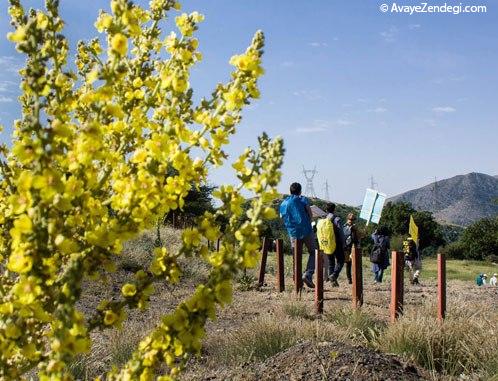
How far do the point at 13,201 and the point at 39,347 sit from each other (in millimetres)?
1020

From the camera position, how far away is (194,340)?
6.88 feet

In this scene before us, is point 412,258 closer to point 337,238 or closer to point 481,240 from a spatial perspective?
point 337,238

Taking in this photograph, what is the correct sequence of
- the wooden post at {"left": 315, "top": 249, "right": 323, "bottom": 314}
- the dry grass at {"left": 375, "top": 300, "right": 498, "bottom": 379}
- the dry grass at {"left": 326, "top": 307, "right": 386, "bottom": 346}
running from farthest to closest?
the wooden post at {"left": 315, "top": 249, "right": 323, "bottom": 314}, the dry grass at {"left": 326, "top": 307, "right": 386, "bottom": 346}, the dry grass at {"left": 375, "top": 300, "right": 498, "bottom": 379}

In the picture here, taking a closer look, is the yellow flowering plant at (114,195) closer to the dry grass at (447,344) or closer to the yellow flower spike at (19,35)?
the yellow flower spike at (19,35)

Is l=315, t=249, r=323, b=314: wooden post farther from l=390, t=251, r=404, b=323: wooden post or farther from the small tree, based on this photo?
the small tree

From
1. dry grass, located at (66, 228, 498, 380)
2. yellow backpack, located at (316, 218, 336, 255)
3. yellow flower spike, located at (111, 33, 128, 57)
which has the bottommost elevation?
dry grass, located at (66, 228, 498, 380)

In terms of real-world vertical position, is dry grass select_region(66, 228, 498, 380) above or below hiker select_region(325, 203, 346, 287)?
below

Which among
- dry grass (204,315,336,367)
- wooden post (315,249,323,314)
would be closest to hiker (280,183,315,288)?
wooden post (315,249,323,314)

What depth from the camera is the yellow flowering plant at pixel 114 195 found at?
1.83 meters

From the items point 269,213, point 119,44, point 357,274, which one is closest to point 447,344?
point 357,274

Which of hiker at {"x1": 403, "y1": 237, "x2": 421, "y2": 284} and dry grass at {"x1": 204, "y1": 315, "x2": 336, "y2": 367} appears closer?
dry grass at {"x1": 204, "y1": 315, "x2": 336, "y2": 367}

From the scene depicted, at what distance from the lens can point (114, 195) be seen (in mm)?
2307

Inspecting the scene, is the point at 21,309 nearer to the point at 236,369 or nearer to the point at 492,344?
the point at 236,369

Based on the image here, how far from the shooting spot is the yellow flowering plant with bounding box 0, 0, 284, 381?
1828mm
